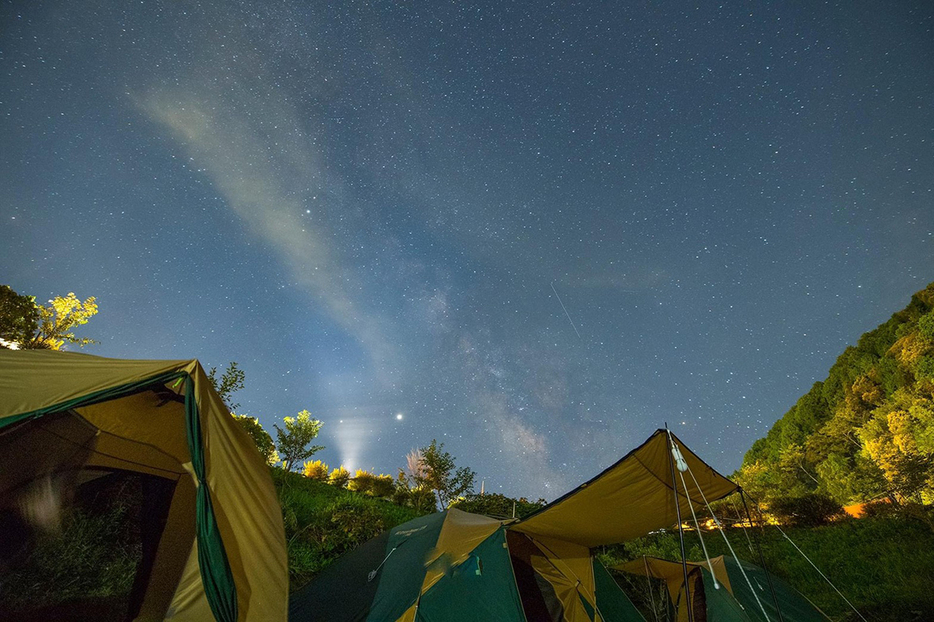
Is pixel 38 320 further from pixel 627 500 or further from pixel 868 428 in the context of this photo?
pixel 868 428

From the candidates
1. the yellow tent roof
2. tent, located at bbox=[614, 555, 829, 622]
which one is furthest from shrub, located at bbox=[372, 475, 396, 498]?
tent, located at bbox=[614, 555, 829, 622]

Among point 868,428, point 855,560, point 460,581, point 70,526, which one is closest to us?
point 460,581

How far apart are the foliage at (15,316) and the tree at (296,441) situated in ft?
36.8

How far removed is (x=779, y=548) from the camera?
32.2ft

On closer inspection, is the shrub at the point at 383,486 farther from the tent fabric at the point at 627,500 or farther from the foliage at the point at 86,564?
the tent fabric at the point at 627,500

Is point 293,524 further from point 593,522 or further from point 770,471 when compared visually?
point 770,471

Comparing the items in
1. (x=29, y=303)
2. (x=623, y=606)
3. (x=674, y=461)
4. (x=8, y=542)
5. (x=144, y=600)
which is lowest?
(x=623, y=606)

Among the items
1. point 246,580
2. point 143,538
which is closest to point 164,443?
point 143,538

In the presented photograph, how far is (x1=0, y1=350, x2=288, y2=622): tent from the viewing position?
3.09 m

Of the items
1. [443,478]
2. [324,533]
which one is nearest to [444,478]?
[443,478]

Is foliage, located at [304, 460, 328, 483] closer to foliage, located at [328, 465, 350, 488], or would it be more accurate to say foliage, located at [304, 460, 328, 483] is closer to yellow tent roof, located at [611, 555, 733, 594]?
foliage, located at [328, 465, 350, 488]

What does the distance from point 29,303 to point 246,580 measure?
1998cm

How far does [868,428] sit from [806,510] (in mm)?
11702

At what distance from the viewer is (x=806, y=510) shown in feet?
40.0
